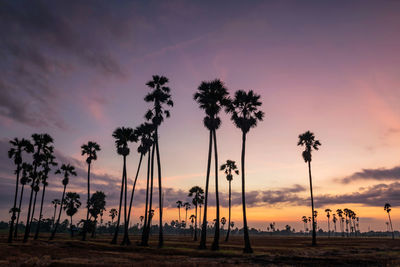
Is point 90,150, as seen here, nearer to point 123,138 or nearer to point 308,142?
point 123,138

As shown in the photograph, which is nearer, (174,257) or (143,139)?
(174,257)

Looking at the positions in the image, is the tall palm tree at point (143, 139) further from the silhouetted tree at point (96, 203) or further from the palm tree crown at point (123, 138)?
the silhouetted tree at point (96, 203)

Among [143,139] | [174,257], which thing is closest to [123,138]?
[143,139]

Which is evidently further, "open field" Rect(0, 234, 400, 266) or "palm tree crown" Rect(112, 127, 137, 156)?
"palm tree crown" Rect(112, 127, 137, 156)

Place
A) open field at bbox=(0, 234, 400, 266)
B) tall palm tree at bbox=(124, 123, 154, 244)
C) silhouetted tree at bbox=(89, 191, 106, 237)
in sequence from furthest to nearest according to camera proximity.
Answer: silhouetted tree at bbox=(89, 191, 106, 237)
tall palm tree at bbox=(124, 123, 154, 244)
open field at bbox=(0, 234, 400, 266)

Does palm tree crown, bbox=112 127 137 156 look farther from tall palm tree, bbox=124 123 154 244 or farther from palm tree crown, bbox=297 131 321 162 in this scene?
palm tree crown, bbox=297 131 321 162

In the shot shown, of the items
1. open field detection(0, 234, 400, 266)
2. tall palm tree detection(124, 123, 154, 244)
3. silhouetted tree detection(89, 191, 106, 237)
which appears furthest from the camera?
silhouetted tree detection(89, 191, 106, 237)

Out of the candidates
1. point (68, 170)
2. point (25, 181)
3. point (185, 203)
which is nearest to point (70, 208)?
point (68, 170)

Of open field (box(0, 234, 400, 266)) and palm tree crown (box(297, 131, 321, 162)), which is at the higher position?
palm tree crown (box(297, 131, 321, 162))

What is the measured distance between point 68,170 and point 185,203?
255ft

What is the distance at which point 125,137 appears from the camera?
5788 centimetres

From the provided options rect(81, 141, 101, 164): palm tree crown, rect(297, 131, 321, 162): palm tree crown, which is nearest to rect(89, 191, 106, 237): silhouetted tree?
rect(81, 141, 101, 164): palm tree crown

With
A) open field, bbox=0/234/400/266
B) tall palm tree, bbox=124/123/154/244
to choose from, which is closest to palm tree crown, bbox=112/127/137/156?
tall palm tree, bbox=124/123/154/244

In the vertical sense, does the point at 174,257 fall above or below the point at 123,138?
below
